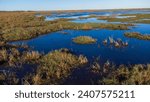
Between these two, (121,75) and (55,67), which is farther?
(55,67)

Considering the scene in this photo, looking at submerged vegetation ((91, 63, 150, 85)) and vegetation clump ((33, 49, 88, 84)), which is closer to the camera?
submerged vegetation ((91, 63, 150, 85))

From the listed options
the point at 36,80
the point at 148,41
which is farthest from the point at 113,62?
the point at 148,41

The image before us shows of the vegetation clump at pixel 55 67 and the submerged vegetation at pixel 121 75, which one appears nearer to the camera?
the submerged vegetation at pixel 121 75

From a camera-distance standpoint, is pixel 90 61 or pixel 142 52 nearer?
pixel 90 61

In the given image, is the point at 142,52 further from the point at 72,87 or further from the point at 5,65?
the point at 72,87

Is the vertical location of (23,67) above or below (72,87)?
below

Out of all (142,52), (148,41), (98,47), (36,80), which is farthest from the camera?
(148,41)

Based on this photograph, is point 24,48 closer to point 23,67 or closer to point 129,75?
point 23,67

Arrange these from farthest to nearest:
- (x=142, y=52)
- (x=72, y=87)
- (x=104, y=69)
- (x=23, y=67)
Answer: (x=142, y=52) → (x=23, y=67) → (x=104, y=69) → (x=72, y=87)
